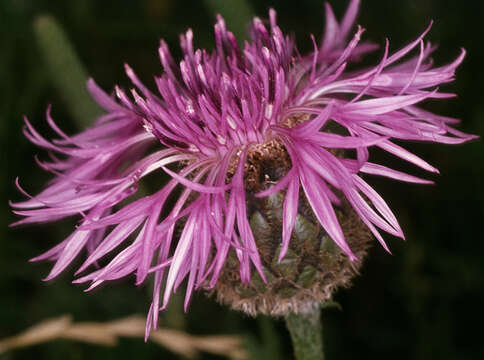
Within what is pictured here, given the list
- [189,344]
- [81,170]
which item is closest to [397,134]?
[81,170]

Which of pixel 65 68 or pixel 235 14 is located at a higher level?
pixel 235 14

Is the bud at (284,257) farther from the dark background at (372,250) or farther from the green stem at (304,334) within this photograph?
the dark background at (372,250)

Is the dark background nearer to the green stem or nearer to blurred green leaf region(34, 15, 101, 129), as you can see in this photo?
the green stem

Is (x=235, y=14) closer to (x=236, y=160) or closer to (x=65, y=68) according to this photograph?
(x=65, y=68)

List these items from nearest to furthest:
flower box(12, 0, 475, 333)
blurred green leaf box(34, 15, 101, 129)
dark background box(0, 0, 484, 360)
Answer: flower box(12, 0, 475, 333) → blurred green leaf box(34, 15, 101, 129) → dark background box(0, 0, 484, 360)

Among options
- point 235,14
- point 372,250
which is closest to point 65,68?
point 235,14

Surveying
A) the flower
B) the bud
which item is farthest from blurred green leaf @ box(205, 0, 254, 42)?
the bud
